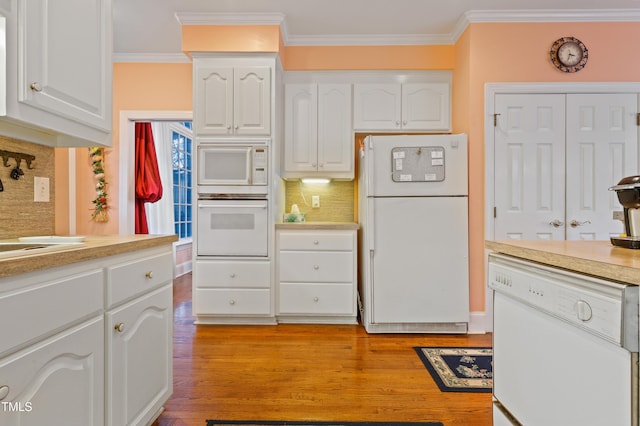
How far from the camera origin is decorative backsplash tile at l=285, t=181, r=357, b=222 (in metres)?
3.71

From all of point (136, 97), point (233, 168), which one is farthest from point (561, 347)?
point (136, 97)

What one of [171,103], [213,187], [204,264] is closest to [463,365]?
[204,264]

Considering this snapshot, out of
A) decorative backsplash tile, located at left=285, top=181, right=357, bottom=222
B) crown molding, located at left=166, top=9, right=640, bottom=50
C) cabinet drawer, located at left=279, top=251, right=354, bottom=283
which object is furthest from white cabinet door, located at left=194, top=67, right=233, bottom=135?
cabinet drawer, located at left=279, top=251, right=354, bottom=283

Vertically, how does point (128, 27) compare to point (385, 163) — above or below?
above

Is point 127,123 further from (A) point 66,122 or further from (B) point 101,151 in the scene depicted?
(A) point 66,122

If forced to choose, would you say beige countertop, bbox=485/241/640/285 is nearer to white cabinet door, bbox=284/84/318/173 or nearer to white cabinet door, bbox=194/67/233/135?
white cabinet door, bbox=284/84/318/173

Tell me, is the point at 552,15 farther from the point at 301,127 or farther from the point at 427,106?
the point at 301,127

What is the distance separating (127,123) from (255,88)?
1669mm

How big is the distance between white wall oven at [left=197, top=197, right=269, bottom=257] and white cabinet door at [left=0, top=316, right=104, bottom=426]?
1871 mm

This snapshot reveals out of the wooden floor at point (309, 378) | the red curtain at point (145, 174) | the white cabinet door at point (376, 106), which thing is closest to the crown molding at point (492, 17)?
the white cabinet door at point (376, 106)

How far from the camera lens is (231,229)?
3.05 m

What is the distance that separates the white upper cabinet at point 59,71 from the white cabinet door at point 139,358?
2.45 feet

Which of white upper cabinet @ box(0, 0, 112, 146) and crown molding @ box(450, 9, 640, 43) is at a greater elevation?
crown molding @ box(450, 9, 640, 43)

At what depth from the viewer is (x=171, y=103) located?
3.73 metres
